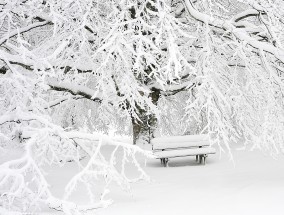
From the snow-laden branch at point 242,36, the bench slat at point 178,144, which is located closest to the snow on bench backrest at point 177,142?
the bench slat at point 178,144

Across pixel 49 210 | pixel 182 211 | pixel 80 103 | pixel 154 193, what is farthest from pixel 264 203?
pixel 80 103

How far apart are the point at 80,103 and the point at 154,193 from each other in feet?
23.0

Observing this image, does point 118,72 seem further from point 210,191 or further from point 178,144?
point 178,144

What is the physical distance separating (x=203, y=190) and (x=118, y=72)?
8.64ft

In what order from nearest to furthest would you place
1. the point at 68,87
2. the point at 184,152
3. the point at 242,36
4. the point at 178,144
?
the point at 242,36 < the point at 68,87 < the point at 184,152 < the point at 178,144

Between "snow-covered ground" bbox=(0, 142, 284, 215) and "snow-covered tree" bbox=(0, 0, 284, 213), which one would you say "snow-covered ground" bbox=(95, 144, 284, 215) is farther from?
"snow-covered tree" bbox=(0, 0, 284, 213)

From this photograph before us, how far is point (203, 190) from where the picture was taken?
6.91m

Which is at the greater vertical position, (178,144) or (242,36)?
(242,36)

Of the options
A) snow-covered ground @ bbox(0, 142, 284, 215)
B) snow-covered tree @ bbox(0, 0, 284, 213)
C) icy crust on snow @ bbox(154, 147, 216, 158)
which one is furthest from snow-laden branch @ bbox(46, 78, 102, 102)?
icy crust on snow @ bbox(154, 147, 216, 158)

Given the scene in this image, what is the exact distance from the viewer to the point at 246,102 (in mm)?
8891

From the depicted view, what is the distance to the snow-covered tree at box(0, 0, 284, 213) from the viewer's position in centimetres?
569

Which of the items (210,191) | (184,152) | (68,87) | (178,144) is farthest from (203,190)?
(68,87)

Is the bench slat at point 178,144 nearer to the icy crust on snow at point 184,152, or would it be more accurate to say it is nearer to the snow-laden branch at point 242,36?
the icy crust on snow at point 184,152

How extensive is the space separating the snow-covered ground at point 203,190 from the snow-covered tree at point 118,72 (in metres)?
0.44
